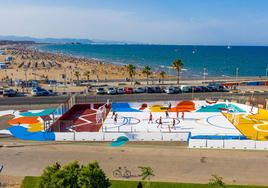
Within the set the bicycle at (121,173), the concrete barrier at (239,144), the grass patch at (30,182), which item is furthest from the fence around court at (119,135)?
the grass patch at (30,182)

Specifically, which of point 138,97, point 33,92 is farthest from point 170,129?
point 33,92

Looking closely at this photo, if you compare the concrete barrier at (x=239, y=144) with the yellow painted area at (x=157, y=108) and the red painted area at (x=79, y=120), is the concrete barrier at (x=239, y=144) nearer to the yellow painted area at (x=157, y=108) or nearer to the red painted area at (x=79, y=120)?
the red painted area at (x=79, y=120)

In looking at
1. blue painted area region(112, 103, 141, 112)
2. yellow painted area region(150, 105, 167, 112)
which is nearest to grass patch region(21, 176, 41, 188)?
blue painted area region(112, 103, 141, 112)

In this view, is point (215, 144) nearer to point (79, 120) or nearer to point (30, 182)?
point (30, 182)

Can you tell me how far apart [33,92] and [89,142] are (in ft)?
114

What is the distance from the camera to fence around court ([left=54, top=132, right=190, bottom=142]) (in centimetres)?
4109

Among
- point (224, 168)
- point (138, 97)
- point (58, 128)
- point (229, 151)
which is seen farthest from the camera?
point (138, 97)

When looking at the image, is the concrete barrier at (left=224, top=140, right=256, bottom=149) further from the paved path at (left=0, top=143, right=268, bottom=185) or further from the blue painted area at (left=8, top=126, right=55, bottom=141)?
the blue painted area at (left=8, top=126, right=55, bottom=141)

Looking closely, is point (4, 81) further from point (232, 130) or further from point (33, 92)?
point (232, 130)

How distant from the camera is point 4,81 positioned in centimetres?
9475

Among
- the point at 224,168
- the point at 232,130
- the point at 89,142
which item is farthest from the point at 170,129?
the point at 224,168

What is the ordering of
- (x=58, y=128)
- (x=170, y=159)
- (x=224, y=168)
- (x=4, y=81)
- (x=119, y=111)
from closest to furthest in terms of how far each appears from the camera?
1. (x=224, y=168)
2. (x=170, y=159)
3. (x=58, y=128)
4. (x=119, y=111)
5. (x=4, y=81)

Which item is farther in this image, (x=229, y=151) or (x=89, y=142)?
(x=89, y=142)

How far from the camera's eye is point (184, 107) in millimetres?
58094
